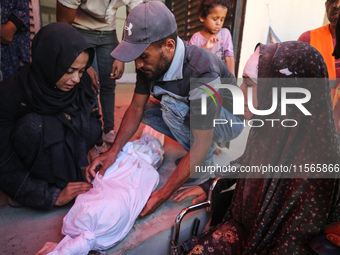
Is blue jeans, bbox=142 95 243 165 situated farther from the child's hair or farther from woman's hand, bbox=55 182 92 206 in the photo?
the child's hair

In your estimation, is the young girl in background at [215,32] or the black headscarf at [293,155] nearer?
the black headscarf at [293,155]

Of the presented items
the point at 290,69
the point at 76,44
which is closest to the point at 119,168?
the point at 76,44

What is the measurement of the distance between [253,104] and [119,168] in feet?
2.89

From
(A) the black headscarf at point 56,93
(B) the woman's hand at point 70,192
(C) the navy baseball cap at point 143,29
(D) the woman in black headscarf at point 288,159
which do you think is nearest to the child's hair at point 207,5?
(C) the navy baseball cap at point 143,29

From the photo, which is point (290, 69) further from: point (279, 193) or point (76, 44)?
point (76, 44)

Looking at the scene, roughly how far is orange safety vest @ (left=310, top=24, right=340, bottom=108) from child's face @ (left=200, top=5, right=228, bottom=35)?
959mm

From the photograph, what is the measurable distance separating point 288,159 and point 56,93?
1313 mm

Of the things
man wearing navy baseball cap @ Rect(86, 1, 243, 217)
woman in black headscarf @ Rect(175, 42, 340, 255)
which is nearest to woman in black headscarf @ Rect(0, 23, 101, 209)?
man wearing navy baseball cap @ Rect(86, 1, 243, 217)

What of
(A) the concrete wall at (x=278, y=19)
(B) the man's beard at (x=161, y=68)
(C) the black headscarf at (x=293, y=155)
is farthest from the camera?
(A) the concrete wall at (x=278, y=19)

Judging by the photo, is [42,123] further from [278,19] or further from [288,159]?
[278,19]

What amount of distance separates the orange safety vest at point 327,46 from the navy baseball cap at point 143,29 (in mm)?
1777

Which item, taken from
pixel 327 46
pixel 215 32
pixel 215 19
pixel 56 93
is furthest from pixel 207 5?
pixel 56 93

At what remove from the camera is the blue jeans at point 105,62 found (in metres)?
2.08

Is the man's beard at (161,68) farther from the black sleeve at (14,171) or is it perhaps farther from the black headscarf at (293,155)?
the black sleeve at (14,171)
